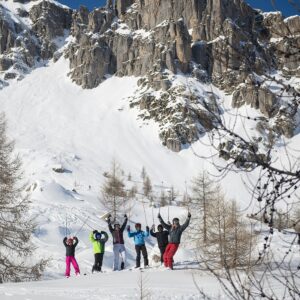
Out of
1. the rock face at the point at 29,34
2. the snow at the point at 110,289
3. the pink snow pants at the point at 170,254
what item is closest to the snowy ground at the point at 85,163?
the snow at the point at 110,289

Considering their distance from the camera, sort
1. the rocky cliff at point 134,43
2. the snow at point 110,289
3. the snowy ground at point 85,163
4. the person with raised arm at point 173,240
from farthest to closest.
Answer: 1. the rocky cliff at point 134,43
2. the person with raised arm at point 173,240
3. the snowy ground at point 85,163
4. the snow at point 110,289

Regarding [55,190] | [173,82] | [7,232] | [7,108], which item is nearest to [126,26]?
[173,82]

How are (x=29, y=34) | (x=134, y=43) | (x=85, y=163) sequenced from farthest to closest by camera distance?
(x=29, y=34) → (x=134, y=43) → (x=85, y=163)

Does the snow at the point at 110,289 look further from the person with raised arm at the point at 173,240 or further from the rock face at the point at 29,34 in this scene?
the rock face at the point at 29,34

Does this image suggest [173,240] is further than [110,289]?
Yes

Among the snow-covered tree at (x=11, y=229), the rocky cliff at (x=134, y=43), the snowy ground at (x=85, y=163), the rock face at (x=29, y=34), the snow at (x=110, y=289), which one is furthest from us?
the rock face at (x=29, y=34)

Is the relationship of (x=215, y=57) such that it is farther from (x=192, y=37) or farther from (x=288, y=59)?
(x=192, y=37)

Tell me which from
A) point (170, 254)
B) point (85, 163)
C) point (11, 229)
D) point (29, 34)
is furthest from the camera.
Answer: point (29, 34)

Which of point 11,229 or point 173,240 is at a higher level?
point 11,229

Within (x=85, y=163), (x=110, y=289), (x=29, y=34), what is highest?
(x=29, y=34)

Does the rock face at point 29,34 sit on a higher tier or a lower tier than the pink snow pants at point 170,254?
higher

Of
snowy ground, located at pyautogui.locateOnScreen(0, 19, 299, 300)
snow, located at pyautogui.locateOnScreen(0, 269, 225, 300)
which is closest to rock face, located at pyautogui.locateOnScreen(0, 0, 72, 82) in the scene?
snowy ground, located at pyautogui.locateOnScreen(0, 19, 299, 300)

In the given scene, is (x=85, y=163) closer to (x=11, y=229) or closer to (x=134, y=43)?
(x=134, y=43)

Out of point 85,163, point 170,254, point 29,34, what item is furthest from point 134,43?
point 170,254
